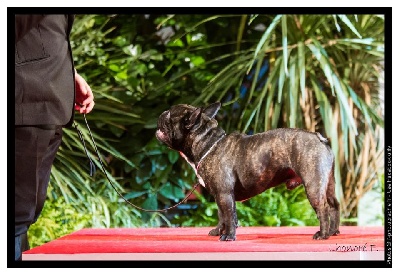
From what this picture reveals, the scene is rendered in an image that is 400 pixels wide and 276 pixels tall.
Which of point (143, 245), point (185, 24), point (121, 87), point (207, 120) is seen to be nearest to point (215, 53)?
point (185, 24)

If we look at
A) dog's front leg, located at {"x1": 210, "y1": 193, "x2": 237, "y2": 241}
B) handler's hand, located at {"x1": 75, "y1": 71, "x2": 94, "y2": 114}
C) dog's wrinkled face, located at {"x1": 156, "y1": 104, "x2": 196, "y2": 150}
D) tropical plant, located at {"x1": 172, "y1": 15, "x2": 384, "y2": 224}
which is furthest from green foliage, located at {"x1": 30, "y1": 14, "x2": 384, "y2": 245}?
dog's front leg, located at {"x1": 210, "y1": 193, "x2": 237, "y2": 241}

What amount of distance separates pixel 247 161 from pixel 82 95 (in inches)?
23.9

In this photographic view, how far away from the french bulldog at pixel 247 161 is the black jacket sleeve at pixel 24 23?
1.61 ft

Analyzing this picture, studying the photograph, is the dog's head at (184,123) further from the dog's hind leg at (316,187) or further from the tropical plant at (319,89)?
the tropical plant at (319,89)

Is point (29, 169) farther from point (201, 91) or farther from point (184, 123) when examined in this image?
point (201, 91)

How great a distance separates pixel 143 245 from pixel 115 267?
0.36 ft

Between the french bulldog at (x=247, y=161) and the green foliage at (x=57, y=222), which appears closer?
the french bulldog at (x=247, y=161)

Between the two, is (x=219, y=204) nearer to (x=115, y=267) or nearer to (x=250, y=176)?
(x=250, y=176)

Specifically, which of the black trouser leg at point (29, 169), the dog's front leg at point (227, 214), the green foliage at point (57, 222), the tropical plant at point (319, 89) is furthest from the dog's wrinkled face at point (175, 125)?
the green foliage at point (57, 222)

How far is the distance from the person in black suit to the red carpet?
208mm

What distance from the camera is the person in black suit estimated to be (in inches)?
87.2

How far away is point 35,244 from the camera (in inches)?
104

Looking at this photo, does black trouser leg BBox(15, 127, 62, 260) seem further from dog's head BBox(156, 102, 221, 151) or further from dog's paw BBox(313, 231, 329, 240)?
dog's paw BBox(313, 231, 329, 240)

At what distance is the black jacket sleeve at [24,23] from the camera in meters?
2.24
